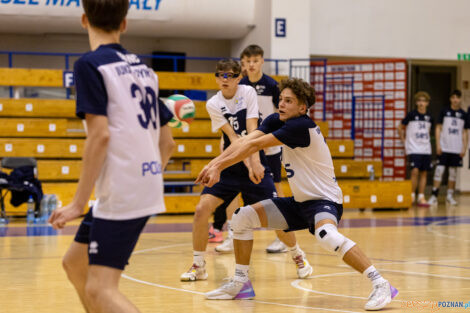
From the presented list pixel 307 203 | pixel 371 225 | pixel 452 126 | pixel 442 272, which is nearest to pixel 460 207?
pixel 452 126

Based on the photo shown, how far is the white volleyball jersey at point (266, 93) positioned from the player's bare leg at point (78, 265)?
4252 mm

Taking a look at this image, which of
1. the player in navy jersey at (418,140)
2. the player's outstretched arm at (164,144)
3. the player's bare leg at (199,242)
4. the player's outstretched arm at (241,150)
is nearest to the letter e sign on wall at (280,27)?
the player in navy jersey at (418,140)

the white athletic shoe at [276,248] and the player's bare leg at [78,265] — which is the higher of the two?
the player's bare leg at [78,265]

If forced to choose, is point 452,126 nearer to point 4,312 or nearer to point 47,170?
point 47,170

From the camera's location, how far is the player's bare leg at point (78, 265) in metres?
3.12

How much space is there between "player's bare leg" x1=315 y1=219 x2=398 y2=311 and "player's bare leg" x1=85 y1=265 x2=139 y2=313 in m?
2.20

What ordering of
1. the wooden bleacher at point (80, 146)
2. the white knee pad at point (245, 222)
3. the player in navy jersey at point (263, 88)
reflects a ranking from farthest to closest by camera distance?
1. the wooden bleacher at point (80, 146)
2. the player in navy jersey at point (263, 88)
3. the white knee pad at point (245, 222)

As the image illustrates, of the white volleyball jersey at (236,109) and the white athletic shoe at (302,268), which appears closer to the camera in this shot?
the white athletic shoe at (302,268)

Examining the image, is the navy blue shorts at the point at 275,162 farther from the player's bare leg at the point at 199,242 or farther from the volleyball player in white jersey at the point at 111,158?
the volleyball player in white jersey at the point at 111,158

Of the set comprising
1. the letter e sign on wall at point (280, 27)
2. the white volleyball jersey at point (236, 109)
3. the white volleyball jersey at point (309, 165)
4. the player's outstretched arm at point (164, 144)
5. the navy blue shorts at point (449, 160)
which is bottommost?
the navy blue shorts at point (449, 160)

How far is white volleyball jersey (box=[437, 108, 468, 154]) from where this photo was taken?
46.2 feet

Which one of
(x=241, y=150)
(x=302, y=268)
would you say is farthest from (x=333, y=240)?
→ (x=302, y=268)

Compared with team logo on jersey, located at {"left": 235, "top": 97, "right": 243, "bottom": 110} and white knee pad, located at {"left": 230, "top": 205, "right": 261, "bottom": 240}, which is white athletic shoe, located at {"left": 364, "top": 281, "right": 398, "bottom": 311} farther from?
team logo on jersey, located at {"left": 235, "top": 97, "right": 243, "bottom": 110}

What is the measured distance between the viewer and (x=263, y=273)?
6.29 m
